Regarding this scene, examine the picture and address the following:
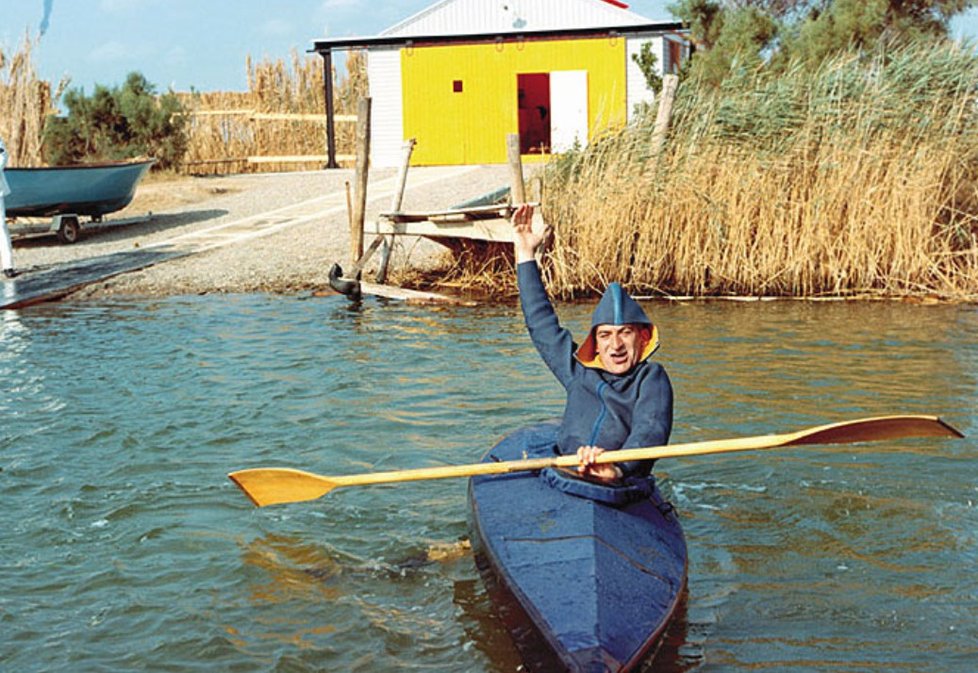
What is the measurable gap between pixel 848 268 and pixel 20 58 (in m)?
16.0

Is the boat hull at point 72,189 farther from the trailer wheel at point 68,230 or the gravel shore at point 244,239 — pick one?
the gravel shore at point 244,239

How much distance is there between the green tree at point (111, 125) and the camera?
25562 millimetres

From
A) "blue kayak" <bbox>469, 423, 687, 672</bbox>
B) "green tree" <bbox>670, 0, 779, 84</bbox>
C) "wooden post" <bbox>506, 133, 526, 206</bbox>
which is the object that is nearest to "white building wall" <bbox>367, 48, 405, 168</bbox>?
"green tree" <bbox>670, 0, 779, 84</bbox>

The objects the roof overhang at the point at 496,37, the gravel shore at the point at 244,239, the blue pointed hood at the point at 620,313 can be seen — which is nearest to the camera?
the blue pointed hood at the point at 620,313

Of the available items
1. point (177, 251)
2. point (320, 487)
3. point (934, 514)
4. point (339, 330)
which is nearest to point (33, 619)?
point (320, 487)

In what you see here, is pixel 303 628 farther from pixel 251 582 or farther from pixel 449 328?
pixel 449 328

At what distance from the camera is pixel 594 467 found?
215 inches

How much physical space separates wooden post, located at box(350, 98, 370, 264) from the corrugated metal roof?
13.8 metres

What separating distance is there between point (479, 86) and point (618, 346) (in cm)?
2276

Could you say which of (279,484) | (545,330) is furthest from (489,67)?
(279,484)

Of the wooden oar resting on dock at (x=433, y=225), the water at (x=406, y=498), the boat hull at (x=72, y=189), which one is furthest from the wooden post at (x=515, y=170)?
the boat hull at (x=72, y=189)

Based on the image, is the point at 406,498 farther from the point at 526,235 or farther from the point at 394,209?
the point at 394,209

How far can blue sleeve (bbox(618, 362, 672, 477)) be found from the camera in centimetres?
549

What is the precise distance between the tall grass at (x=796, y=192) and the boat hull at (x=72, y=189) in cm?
868
